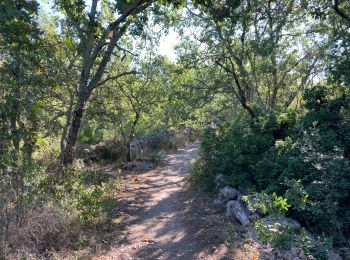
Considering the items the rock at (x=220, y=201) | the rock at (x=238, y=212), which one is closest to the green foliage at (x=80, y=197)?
the rock at (x=220, y=201)

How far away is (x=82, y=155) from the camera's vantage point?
14.9m

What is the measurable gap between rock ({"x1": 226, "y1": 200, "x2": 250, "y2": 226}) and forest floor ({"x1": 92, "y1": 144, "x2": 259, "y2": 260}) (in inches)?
→ 6.5

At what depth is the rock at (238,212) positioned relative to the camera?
651 centimetres

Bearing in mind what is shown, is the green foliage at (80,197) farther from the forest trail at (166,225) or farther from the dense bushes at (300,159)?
the dense bushes at (300,159)

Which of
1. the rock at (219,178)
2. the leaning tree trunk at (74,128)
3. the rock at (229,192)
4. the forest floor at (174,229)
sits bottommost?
the forest floor at (174,229)

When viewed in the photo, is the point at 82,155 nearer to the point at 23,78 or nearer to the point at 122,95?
the point at 122,95

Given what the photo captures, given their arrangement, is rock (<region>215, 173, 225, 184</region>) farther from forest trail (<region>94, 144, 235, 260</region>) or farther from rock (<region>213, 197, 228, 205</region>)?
forest trail (<region>94, 144, 235, 260</region>)

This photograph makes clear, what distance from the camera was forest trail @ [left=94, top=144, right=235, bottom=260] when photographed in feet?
19.3

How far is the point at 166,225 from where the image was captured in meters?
7.29

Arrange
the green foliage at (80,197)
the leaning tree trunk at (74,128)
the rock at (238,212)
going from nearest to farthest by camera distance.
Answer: the rock at (238,212), the green foliage at (80,197), the leaning tree trunk at (74,128)

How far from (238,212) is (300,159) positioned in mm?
1670

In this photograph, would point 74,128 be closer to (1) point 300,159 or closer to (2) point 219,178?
(2) point 219,178

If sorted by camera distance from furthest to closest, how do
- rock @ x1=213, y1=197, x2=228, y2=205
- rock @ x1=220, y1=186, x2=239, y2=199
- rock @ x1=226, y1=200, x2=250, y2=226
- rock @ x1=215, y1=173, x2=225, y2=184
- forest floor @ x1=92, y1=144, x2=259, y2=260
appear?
rock @ x1=215, y1=173, x2=225, y2=184 < rock @ x1=213, y1=197, x2=228, y2=205 < rock @ x1=220, y1=186, x2=239, y2=199 < rock @ x1=226, y1=200, x2=250, y2=226 < forest floor @ x1=92, y1=144, x2=259, y2=260

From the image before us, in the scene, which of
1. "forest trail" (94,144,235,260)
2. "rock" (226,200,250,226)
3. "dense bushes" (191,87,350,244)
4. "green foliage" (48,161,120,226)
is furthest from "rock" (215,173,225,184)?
"green foliage" (48,161,120,226)
